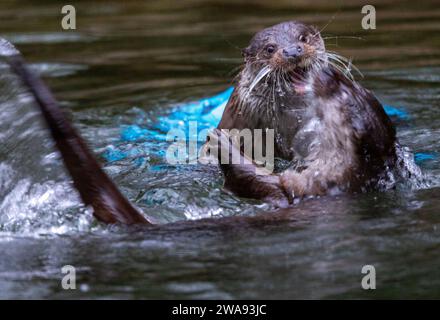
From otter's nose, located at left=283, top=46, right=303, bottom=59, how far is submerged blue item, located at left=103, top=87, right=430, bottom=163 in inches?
45.3

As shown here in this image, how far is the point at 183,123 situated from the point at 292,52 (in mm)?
1758

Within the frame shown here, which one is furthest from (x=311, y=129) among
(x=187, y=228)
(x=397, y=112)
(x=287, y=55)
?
(x=397, y=112)

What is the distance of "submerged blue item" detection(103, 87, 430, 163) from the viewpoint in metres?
4.35

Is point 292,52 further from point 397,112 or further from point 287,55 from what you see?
point 397,112

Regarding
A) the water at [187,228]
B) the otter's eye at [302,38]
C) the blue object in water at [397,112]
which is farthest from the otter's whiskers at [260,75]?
the blue object in water at [397,112]

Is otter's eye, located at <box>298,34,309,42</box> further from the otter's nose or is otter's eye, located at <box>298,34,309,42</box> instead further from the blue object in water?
the blue object in water

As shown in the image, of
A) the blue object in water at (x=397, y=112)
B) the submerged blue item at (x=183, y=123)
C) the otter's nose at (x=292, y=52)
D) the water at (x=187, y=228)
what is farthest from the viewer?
the blue object in water at (x=397, y=112)

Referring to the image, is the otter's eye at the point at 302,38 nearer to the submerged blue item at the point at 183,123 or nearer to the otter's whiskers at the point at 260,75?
the otter's whiskers at the point at 260,75

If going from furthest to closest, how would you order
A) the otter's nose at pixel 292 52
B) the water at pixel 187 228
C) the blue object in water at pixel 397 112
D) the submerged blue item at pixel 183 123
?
1. the blue object in water at pixel 397 112
2. the submerged blue item at pixel 183 123
3. the otter's nose at pixel 292 52
4. the water at pixel 187 228

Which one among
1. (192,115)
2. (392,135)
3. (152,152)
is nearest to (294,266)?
(392,135)

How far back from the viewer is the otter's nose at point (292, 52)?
325 centimetres

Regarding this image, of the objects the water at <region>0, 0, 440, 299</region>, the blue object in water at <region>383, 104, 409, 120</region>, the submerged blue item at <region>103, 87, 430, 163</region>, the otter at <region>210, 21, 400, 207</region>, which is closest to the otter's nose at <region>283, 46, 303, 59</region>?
the otter at <region>210, 21, 400, 207</region>

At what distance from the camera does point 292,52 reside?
3252mm
